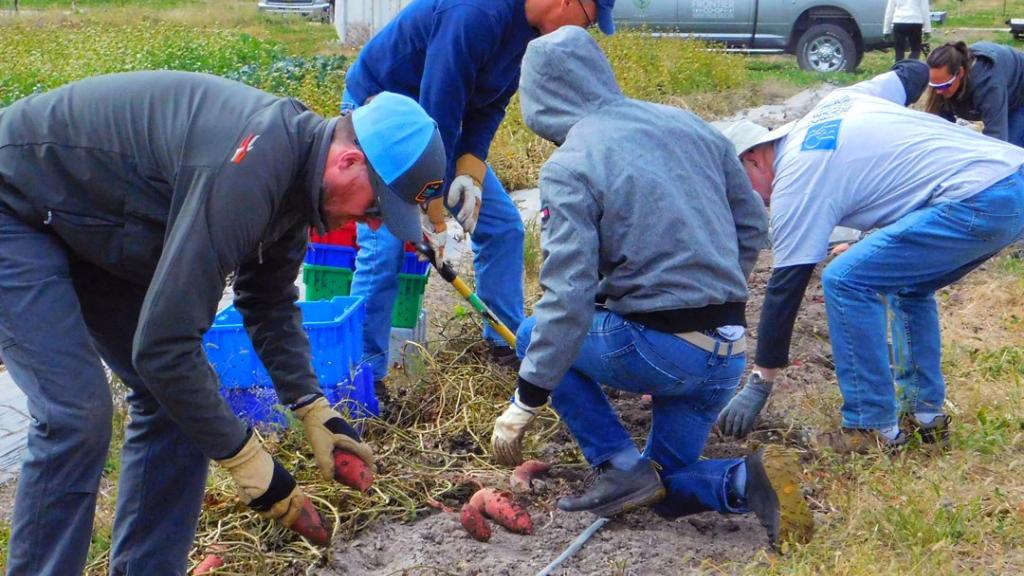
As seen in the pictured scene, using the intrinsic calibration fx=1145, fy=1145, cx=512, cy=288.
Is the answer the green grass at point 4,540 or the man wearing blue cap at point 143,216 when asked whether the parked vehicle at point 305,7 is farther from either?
the man wearing blue cap at point 143,216

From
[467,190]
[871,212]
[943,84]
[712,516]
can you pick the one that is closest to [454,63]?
[467,190]

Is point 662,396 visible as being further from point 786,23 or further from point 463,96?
point 786,23

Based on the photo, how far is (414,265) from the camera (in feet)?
15.2

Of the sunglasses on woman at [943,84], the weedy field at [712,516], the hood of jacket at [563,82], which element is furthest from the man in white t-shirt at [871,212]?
the sunglasses on woman at [943,84]

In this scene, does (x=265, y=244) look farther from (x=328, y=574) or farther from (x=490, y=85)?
(x=490, y=85)

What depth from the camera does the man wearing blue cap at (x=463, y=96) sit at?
4086mm

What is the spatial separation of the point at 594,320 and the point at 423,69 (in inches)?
53.3

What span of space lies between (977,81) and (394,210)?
5176 millimetres

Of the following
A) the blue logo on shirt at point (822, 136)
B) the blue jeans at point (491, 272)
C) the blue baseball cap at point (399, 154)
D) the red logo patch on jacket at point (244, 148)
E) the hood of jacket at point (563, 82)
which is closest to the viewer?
the red logo patch on jacket at point (244, 148)

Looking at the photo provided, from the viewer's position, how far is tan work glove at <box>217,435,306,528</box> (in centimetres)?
265

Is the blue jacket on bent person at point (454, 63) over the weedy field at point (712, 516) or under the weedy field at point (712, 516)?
over

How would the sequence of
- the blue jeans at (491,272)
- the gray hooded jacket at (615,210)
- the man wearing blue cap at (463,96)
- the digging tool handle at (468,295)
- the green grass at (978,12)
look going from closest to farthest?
the gray hooded jacket at (615,210)
the man wearing blue cap at (463,96)
the digging tool handle at (468,295)
the blue jeans at (491,272)
the green grass at (978,12)

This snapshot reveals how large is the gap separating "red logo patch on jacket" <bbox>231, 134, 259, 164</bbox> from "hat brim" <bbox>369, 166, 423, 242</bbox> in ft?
0.90

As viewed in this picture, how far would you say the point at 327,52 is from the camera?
650 inches
